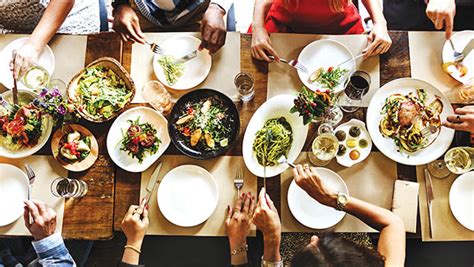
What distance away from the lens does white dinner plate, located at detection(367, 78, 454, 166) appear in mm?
1569

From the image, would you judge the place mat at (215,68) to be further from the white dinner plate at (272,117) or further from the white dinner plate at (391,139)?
the white dinner plate at (391,139)

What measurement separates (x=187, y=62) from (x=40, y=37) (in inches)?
25.3

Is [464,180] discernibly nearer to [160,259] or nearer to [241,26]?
[160,259]

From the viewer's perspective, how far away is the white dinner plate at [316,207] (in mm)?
1566

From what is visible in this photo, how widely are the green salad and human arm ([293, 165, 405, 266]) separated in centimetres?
77

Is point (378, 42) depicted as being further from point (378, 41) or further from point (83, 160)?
point (83, 160)

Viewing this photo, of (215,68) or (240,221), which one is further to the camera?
(215,68)

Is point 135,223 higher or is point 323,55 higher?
point 323,55

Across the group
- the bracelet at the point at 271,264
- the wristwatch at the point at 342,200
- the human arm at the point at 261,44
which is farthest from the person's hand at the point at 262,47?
the bracelet at the point at 271,264

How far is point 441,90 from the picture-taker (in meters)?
1.67

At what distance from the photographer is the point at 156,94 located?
5.39ft

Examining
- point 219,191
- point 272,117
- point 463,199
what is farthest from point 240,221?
point 463,199

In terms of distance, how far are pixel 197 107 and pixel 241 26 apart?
1407 mm

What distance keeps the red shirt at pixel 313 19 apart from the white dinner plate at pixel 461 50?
447 millimetres
